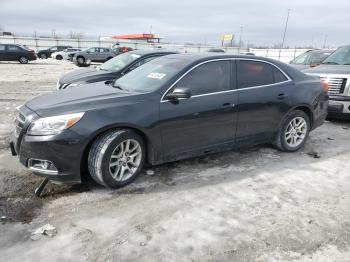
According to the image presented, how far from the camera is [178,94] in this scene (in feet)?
13.9

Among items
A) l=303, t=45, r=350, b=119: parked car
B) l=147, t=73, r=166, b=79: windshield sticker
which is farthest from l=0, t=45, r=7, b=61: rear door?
l=147, t=73, r=166, b=79: windshield sticker

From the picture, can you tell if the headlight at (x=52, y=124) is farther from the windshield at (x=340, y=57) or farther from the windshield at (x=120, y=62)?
the windshield at (x=340, y=57)

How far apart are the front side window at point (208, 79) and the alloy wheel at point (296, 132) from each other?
4.90 feet

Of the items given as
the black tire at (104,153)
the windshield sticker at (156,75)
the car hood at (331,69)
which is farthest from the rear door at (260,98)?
the car hood at (331,69)

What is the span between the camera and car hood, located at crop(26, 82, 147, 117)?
3.87 metres

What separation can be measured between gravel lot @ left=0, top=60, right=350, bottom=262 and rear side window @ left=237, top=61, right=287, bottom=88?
1190 millimetres

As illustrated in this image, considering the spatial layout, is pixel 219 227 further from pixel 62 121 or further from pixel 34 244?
pixel 62 121

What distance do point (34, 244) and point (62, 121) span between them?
4.29ft

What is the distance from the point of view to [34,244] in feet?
9.97

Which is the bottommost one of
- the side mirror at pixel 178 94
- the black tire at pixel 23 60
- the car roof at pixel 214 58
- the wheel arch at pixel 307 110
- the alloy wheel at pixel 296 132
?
the black tire at pixel 23 60

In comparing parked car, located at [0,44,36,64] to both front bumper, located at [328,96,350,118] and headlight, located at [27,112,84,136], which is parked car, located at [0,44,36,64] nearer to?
front bumper, located at [328,96,350,118]

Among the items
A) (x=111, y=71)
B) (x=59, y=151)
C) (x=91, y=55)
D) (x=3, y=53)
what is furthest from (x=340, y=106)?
(x=91, y=55)

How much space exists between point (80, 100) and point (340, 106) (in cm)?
557

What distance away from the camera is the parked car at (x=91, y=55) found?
28391 millimetres
